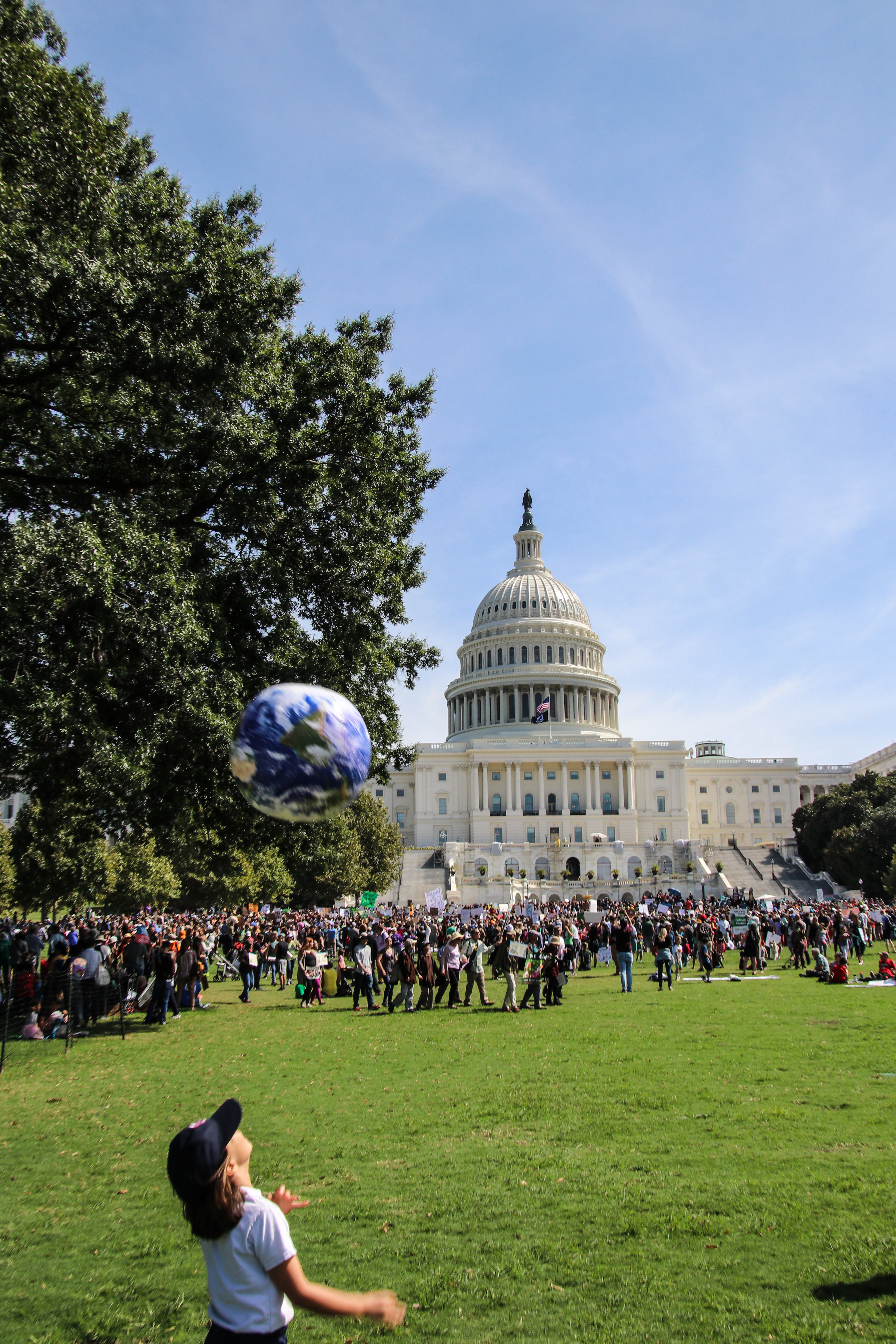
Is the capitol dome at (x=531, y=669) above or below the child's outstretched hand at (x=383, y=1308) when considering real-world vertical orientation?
above

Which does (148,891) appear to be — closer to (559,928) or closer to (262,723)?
(559,928)

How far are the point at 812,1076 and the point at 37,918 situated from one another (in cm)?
→ 7687

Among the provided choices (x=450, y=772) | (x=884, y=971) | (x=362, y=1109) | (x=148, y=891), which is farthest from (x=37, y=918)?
(x=362, y=1109)

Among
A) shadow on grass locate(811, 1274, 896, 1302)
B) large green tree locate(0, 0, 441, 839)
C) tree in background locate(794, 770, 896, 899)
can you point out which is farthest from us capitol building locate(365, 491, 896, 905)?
shadow on grass locate(811, 1274, 896, 1302)

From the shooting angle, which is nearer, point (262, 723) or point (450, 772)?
point (262, 723)

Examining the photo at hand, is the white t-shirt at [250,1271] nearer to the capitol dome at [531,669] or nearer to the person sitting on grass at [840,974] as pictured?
the person sitting on grass at [840,974]

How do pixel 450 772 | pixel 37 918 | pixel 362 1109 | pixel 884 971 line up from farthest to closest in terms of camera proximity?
pixel 450 772 → pixel 37 918 → pixel 884 971 → pixel 362 1109

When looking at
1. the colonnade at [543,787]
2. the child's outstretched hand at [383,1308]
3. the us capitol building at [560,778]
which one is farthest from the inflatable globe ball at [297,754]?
the colonnade at [543,787]

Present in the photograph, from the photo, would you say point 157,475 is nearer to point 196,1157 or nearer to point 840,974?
point 196,1157

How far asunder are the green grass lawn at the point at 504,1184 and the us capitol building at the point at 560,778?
83696 mm

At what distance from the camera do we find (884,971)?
26.8 meters

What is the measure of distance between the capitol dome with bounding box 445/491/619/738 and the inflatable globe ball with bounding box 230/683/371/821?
11837 cm

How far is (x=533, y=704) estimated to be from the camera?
133125 mm

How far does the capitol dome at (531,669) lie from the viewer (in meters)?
132
